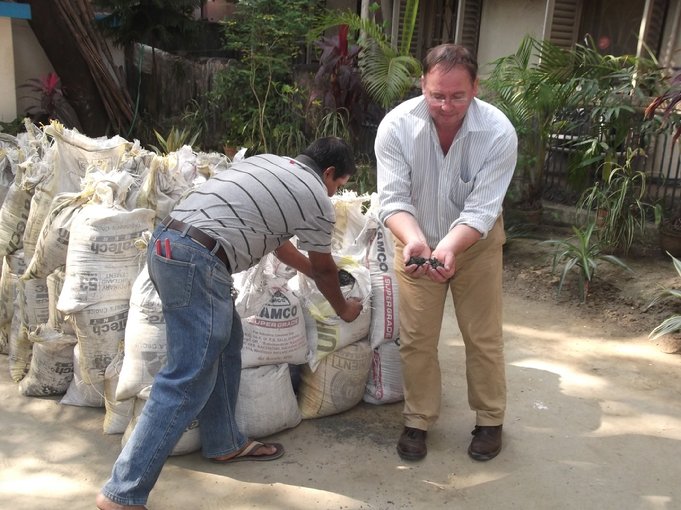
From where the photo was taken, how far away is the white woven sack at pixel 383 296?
10.1ft

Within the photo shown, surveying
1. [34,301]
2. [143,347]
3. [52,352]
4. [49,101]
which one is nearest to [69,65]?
[49,101]

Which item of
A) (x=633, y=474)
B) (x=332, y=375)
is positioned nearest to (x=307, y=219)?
(x=332, y=375)

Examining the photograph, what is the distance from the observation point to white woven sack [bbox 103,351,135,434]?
9.40ft

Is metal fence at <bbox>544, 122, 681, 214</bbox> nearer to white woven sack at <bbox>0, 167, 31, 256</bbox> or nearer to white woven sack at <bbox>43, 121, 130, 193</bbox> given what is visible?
white woven sack at <bbox>43, 121, 130, 193</bbox>

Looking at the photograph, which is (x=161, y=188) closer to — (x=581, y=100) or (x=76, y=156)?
(x=76, y=156)

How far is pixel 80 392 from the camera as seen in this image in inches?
122

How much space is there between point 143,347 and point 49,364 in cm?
75

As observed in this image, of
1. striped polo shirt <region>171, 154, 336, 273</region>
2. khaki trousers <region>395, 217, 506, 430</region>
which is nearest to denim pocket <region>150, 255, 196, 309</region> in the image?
striped polo shirt <region>171, 154, 336, 273</region>

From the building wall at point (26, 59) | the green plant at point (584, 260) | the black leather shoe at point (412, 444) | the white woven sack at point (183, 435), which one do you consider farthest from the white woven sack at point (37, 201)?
the building wall at point (26, 59)

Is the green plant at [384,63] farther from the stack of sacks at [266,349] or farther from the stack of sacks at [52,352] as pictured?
the stack of sacks at [52,352]

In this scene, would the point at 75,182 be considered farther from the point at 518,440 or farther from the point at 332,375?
the point at 518,440

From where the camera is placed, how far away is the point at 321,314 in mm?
2984

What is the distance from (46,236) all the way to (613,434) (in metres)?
2.74

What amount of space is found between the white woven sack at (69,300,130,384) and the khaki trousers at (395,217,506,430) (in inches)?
48.3
